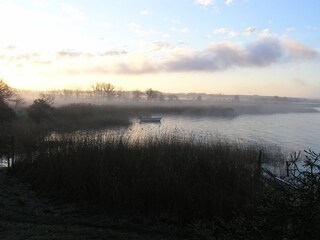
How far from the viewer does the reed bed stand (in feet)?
35.1

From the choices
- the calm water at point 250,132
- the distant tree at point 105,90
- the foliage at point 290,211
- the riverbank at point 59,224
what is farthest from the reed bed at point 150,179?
the distant tree at point 105,90

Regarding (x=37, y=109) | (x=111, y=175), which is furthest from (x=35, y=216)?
(x=37, y=109)

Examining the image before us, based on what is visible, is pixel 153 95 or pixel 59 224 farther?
pixel 153 95

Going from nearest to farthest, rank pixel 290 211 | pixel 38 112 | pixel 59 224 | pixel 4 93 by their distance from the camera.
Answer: pixel 290 211
pixel 59 224
pixel 38 112
pixel 4 93

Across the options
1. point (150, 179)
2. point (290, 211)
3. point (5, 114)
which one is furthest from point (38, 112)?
point (290, 211)

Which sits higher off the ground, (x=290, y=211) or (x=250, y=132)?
(x=290, y=211)

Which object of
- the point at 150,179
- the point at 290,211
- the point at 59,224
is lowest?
the point at 59,224

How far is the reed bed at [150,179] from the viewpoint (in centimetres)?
1071

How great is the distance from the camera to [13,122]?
36188 mm

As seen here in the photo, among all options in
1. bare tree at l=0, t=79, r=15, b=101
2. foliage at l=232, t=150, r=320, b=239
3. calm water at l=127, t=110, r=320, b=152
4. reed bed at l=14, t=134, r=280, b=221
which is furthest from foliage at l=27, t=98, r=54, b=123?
foliage at l=232, t=150, r=320, b=239

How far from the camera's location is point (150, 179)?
1130 cm

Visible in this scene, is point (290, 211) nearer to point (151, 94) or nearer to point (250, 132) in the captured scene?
point (250, 132)

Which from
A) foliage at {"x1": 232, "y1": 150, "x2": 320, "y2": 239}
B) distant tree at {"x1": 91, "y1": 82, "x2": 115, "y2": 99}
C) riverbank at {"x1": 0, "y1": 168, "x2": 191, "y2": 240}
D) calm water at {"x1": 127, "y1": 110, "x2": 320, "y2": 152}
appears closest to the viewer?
foliage at {"x1": 232, "y1": 150, "x2": 320, "y2": 239}

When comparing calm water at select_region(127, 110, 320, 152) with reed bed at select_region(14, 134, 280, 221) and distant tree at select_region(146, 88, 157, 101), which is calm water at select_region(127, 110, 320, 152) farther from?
distant tree at select_region(146, 88, 157, 101)
